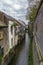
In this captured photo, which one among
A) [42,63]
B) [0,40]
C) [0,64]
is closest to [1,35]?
[0,40]

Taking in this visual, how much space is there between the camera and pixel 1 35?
16453 millimetres

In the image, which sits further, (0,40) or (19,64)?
(19,64)

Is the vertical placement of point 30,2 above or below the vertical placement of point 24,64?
above

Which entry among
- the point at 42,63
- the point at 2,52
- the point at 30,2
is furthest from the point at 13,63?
the point at 42,63

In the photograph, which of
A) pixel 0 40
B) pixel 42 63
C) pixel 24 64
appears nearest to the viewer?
pixel 42 63

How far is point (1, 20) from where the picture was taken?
19.8 meters

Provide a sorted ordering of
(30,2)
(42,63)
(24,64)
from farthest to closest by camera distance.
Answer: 1. (30,2)
2. (24,64)
3. (42,63)

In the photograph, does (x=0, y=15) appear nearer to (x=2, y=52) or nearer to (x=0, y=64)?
(x=2, y=52)

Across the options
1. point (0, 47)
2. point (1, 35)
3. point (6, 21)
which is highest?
point (6, 21)

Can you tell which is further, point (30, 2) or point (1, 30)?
point (30, 2)

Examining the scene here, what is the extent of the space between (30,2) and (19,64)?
1235cm

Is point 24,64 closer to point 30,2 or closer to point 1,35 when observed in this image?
point 1,35

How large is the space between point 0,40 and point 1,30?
3.89 feet

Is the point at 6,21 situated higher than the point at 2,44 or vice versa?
the point at 6,21
